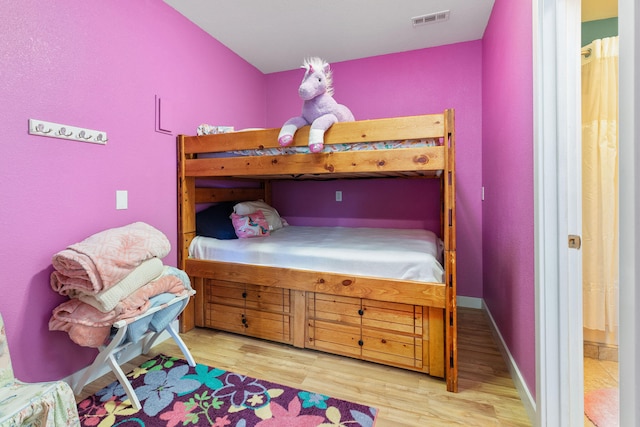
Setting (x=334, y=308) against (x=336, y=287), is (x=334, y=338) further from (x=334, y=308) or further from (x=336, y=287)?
(x=336, y=287)

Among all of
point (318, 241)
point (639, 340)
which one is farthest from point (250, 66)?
point (639, 340)

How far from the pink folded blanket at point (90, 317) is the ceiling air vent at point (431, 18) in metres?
2.78

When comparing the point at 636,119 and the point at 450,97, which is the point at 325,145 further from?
the point at 450,97

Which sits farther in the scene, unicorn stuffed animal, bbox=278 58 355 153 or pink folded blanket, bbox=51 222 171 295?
unicorn stuffed animal, bbox=278 58 355 153

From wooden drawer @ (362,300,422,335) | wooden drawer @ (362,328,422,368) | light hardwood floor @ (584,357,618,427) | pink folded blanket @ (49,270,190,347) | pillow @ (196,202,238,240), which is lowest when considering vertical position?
light hardwood floor @ (584,357,618,427)

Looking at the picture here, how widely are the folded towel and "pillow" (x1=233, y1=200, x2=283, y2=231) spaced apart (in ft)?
3.16

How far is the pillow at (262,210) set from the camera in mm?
2512

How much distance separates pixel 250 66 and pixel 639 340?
11.5 feet

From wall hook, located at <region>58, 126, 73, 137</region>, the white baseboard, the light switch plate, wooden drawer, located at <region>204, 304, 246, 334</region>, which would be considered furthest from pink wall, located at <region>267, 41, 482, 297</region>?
wall hook, located at <region>58, 126, 73, 137</region>

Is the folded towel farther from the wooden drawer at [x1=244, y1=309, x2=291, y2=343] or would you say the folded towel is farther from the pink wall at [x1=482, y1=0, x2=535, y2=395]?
the pink wall at [x1=482, y1=0, x2=535, y2=395]

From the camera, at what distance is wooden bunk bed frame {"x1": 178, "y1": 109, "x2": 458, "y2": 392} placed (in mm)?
Answer: 1563

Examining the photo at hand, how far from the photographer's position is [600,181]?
1739mm

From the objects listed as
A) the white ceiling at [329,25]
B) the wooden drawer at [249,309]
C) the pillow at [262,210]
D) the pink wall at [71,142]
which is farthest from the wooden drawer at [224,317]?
the white ceiling at [329,25]

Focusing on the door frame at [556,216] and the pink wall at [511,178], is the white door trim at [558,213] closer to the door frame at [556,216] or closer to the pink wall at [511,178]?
the door frame at [556,216]
